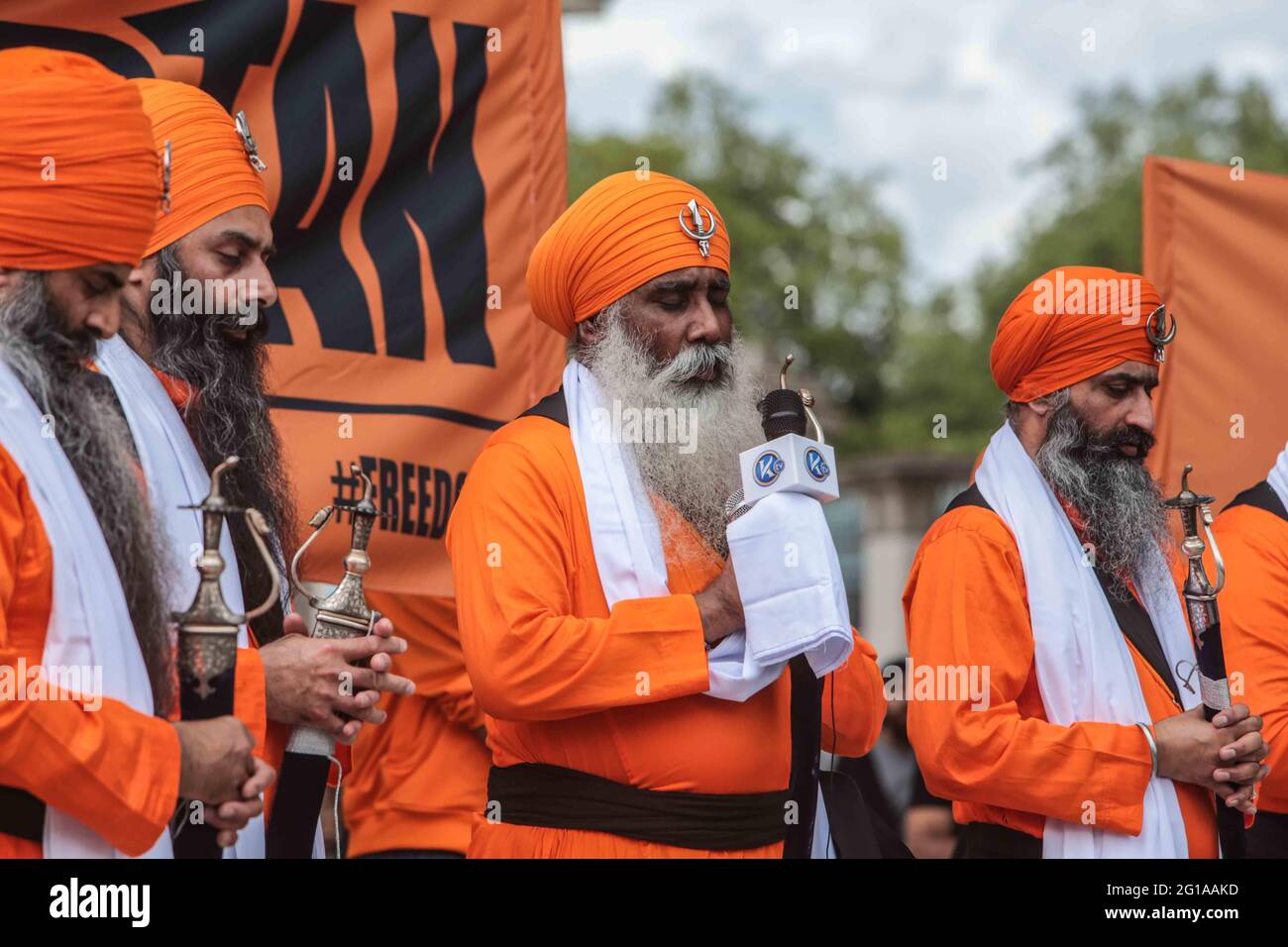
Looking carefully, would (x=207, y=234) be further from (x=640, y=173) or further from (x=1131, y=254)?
(x=1131, y=254)

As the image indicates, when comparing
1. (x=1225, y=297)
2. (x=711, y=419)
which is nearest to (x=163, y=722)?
(x=711, y=419)

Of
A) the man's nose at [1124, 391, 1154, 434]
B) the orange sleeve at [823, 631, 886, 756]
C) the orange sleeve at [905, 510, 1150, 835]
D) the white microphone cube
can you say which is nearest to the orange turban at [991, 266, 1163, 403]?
the man's nose at [1124, 391, 1154, 434]

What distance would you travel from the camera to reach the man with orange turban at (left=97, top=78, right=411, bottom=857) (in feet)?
10.9

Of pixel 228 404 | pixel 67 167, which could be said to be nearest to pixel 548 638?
pixel 228 404

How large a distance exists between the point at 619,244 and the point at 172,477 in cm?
129

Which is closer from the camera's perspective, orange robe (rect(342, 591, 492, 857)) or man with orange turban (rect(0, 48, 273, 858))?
man with orange turban (rect(0, 48, 273, 858))

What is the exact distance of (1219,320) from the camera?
5852mm

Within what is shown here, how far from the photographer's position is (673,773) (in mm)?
3588

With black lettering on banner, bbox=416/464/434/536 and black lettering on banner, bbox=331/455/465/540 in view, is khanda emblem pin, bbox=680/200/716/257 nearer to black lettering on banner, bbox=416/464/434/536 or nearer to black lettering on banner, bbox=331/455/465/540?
black lettering on banner, bbox=331/455/465/540

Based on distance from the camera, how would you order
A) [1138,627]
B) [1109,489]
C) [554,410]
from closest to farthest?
[554,410] → [1138,627] → [1109,489]

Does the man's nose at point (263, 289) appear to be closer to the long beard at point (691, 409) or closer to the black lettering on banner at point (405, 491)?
the long beard at point (691, 409)

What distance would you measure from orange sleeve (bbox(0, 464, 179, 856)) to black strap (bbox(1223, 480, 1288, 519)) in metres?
3.31

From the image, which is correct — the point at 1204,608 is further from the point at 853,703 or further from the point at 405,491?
the point at 405,491

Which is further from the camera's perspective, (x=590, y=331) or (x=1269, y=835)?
(x=1269, y=835)
